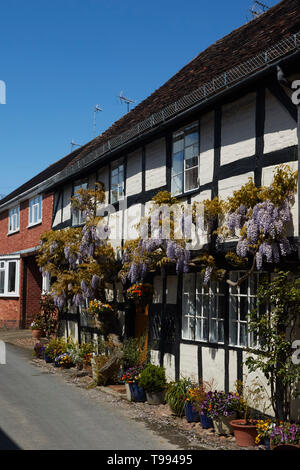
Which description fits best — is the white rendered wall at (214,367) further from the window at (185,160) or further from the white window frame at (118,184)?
the white window frame at (118,184)

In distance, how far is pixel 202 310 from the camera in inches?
376

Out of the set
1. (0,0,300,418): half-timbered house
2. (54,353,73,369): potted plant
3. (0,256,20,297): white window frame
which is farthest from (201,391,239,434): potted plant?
(0,256,20,297): white window frame

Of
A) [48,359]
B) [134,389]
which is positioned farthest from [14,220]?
[134,389]

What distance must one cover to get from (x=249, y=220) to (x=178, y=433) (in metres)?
3.44

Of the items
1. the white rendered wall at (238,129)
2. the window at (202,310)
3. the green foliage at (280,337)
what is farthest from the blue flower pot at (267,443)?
the white rendered wall at (238,129)

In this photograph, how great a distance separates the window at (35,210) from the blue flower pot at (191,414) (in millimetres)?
12888

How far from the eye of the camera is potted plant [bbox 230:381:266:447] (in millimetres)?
7219

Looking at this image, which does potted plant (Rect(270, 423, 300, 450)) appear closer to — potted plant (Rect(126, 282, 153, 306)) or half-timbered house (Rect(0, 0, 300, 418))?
half-timbered house (Rect(0, 0, 300, 418))

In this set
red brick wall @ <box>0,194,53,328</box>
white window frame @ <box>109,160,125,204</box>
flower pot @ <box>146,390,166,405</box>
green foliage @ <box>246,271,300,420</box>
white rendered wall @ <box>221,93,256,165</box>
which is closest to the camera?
green foliage @ <box>246,271,300,420</box>

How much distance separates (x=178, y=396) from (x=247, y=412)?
143 centimetres

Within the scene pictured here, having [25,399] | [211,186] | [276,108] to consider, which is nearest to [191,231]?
[211,186]

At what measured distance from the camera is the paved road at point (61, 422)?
23.5ft

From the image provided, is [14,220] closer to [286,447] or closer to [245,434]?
[245,434]
